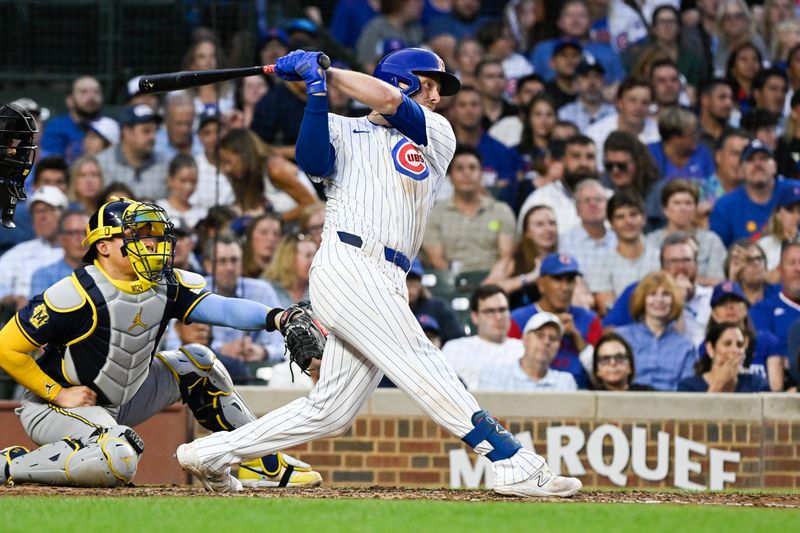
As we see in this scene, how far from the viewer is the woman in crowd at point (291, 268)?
888 cm

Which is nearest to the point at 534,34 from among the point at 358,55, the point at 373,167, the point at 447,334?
the point at 358,55

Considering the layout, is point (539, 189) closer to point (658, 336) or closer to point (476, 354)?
point (658, 336)

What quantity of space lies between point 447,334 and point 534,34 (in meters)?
3.56

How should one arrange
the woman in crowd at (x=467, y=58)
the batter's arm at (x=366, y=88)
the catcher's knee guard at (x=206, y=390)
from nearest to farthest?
1. the batter's arm at (x=366, y=88)
2. the catcher's knee guard at (x=206, y=390)
3. the woman in crowd at (x=467, y=58)

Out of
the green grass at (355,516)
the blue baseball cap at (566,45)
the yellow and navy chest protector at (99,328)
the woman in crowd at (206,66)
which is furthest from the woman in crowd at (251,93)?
the green grass at (355,516)

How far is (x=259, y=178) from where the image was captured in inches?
374

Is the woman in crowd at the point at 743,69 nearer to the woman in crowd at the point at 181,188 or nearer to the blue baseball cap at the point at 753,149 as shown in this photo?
the blue baseball cap at the point at 753,149

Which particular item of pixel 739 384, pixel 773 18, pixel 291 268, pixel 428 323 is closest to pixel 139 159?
pixel 291 268

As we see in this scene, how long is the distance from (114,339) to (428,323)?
3.37 metres

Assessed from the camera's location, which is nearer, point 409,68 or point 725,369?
point 409,68

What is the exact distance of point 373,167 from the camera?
495cm

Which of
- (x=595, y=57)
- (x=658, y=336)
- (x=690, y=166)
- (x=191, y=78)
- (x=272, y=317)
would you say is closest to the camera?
(x=191, y=78)

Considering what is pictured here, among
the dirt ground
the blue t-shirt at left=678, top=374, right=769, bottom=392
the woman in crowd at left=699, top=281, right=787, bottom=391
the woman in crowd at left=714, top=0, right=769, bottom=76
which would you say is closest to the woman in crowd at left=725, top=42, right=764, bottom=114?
the woman in crowd at left=714, top=0, right=769, bottom=76

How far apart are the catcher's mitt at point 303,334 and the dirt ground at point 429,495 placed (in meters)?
0.51
